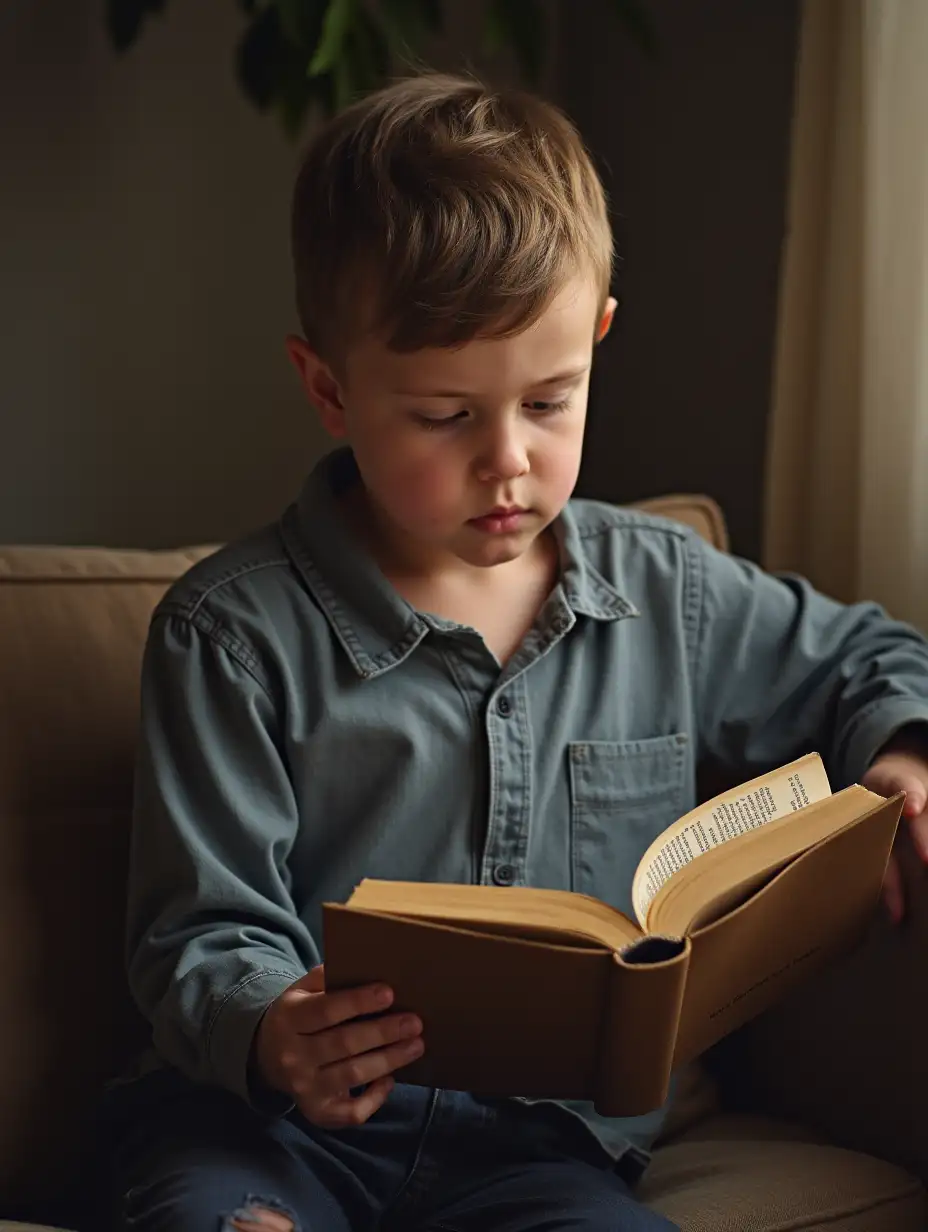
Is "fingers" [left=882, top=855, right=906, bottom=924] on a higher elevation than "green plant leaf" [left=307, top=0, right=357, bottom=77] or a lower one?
lower

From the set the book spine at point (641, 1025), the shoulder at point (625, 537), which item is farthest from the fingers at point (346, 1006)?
the shoulder at point (625, 537)

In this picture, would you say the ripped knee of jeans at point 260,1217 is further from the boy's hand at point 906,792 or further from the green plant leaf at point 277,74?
the green plant leaf at point 277,74

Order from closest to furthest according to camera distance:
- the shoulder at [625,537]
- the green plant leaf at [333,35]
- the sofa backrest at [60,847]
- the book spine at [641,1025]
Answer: the book spine at [641,1025] → the sofa backrest at [60,847] → the shoulder at [625,537] → the green plant leaf at [333,35]

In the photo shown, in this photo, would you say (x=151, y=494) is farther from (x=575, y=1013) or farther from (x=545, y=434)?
(x=575, y=1013)

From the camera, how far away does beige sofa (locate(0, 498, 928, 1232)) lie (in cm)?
105

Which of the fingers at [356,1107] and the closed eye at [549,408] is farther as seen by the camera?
the closed eye at [549,408]

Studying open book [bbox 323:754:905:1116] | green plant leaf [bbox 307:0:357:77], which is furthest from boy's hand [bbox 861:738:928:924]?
green plant leaf [bbox 307:0:357:77]

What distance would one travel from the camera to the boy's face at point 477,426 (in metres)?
0.98

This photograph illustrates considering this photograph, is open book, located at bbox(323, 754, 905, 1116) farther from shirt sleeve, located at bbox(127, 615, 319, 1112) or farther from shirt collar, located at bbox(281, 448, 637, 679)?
shirt collar, located at bbox(281, 448, 637, 679)

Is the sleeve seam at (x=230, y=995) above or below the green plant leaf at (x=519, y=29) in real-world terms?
below

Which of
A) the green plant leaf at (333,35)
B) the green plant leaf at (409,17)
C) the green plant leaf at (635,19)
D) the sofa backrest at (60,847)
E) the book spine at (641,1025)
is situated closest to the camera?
the book spine at (641,1025)

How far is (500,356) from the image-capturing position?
38.4 inches

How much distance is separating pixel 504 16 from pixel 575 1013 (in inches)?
44.1

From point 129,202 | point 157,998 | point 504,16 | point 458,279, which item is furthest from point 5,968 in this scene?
point 129,202
